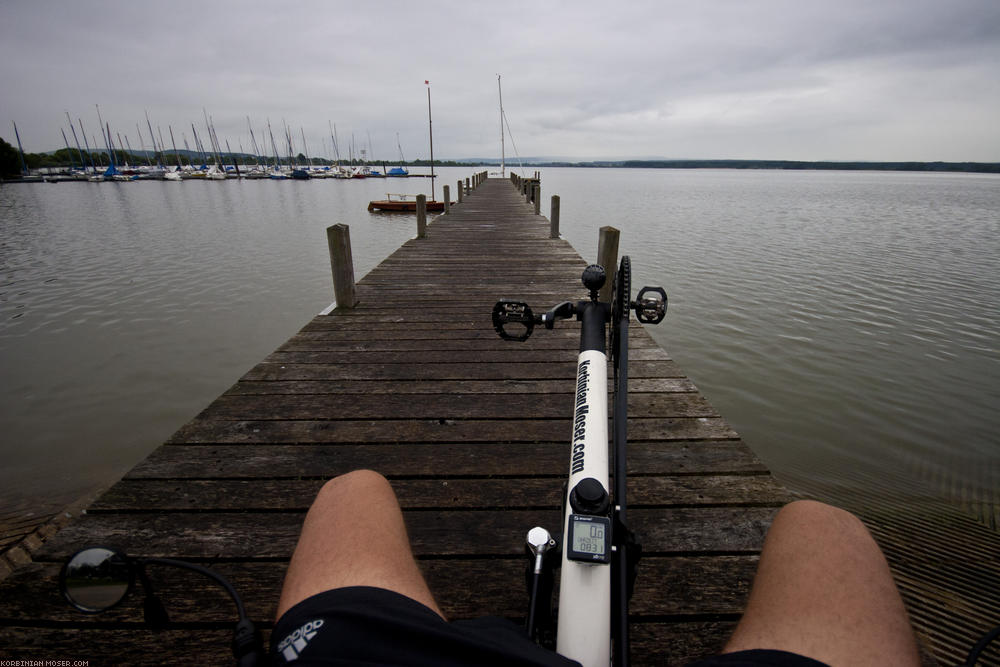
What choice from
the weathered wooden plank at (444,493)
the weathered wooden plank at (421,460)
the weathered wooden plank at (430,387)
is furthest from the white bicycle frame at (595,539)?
the weathered wooden plank at (430,387)

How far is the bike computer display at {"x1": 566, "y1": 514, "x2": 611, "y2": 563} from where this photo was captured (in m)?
0.95

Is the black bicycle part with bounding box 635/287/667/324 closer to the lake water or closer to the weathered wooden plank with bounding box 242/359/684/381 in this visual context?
the weathered wooden plank with bounding box 242/359/684/381

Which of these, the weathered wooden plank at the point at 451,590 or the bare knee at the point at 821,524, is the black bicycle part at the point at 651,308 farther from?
the weathered wooden plank at the point at 451,590

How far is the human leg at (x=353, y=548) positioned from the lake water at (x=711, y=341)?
4.92 meters

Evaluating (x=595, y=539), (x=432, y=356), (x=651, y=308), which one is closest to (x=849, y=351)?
(x=432, y=356)

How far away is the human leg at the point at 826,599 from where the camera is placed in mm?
874

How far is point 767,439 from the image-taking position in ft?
17.7

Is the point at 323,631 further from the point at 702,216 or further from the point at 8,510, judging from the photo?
the point at 702,216

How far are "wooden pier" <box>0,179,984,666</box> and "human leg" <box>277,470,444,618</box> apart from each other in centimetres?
72

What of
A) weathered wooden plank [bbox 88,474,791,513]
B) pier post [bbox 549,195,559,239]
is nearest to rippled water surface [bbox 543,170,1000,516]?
weathered wooden plank [bbox 88,474,791,513]

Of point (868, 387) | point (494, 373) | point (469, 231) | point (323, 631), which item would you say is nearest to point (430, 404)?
point (494, 373)

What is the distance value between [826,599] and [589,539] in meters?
0.55

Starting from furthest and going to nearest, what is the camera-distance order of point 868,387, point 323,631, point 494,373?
point 868,387 → point 494,373 → point 323,631

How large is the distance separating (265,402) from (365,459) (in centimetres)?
113
